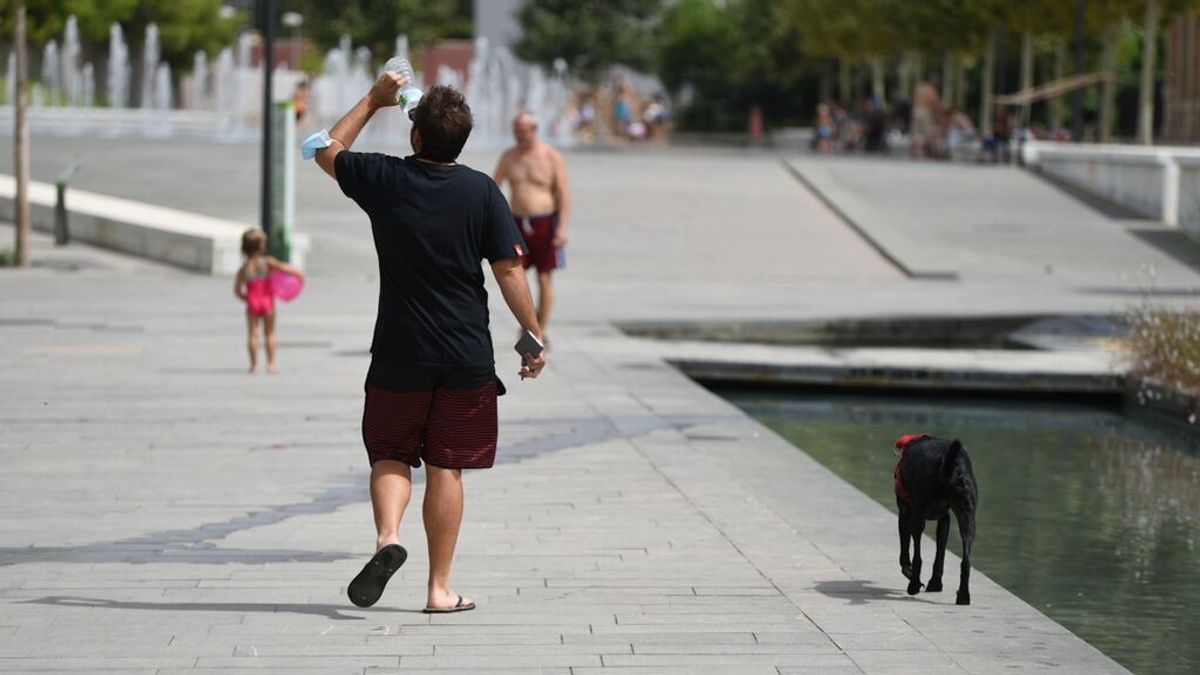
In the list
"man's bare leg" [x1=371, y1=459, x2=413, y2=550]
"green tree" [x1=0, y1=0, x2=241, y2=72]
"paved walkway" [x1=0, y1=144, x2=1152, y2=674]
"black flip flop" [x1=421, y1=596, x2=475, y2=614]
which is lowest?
"paved walkway" [x1=0, y1=144, x2=1152, y2=674]

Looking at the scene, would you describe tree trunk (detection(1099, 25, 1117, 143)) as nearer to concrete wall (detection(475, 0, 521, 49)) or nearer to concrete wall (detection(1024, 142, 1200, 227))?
concrete wall (detection(1024, 142, 1200, 227))

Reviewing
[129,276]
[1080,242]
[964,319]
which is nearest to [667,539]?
[964,319]

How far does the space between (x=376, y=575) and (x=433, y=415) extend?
0.53 meters

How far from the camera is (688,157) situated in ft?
142

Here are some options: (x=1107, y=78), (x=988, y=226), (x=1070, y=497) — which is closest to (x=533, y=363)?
(x=1070, y=497)

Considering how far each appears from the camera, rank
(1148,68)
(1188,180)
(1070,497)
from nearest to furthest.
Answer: (1070,497) < (1188,180) < (1148,68)

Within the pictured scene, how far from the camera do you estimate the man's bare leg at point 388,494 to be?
6.79 m

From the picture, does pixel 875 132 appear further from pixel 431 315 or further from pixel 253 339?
pixel 431 315

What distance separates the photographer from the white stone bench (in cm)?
2455

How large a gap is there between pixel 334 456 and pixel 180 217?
1818cm

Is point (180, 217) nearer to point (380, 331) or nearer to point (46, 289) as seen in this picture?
point (46, 289)

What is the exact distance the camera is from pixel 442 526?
680cm

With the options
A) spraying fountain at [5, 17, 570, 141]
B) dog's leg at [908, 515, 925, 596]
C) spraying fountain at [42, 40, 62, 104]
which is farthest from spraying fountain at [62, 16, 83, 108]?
dog's leg at [908, 515, 925, 596]

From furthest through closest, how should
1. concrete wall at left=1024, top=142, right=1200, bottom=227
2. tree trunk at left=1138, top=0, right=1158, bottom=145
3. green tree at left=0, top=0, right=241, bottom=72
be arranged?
green tree at left=0, top=0, right=241, bottom=72, tree trunk at left=1138, top=0, right=1158, bottom=145, concrete wall at left=1024, top=142, right=1200, bottom=227
